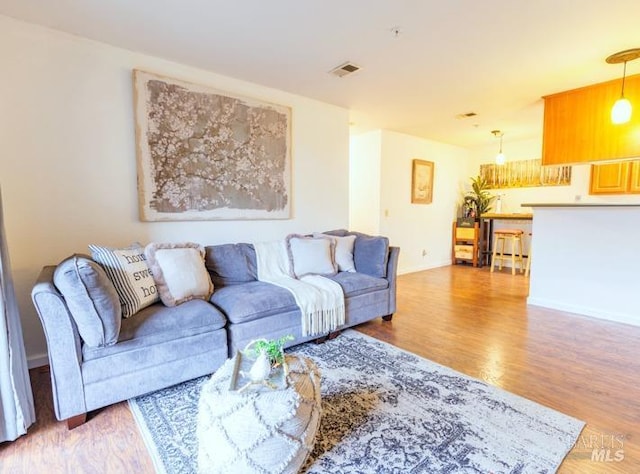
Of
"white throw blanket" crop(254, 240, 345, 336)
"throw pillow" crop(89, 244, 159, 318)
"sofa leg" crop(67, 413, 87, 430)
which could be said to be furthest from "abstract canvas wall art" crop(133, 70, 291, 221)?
"sofa leg" crop(67, 413, 87, 430)

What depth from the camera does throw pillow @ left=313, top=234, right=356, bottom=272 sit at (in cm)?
331

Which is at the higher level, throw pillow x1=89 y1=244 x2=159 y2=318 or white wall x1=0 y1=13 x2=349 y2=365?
white wall x1=0 y1=13 x2=349 y2=365

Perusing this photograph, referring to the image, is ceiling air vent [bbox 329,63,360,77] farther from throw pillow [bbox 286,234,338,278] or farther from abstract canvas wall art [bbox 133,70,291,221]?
throw pillow [bbox 286,234,338,278]

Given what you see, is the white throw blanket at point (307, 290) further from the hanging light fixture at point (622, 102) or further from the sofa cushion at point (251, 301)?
the hanging light fixture at point (622, 102)

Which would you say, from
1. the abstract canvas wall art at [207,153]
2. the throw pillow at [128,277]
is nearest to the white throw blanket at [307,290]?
the abstract canvas wall art at [207,153]

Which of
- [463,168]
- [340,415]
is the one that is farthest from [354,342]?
[463,168]

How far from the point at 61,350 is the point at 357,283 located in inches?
83.5

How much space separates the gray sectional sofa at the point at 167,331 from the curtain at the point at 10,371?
120mm

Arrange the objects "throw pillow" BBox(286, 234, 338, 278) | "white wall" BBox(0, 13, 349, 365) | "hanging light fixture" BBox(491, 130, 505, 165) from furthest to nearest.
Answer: "hanging light fixture" BBox(491, 130, 505, 165), "throw pillow" BBox(286, 234, 338, 278), "white wall" BBox(0, 13, 349, 365)

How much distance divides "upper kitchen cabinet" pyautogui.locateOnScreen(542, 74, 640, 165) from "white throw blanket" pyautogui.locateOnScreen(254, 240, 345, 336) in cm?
295

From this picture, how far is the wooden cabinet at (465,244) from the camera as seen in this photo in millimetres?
6199

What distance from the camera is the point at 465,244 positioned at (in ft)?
21.1

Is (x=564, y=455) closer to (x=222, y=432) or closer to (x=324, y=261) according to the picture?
(x=222, y=432)

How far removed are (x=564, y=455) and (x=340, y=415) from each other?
1041 mm
